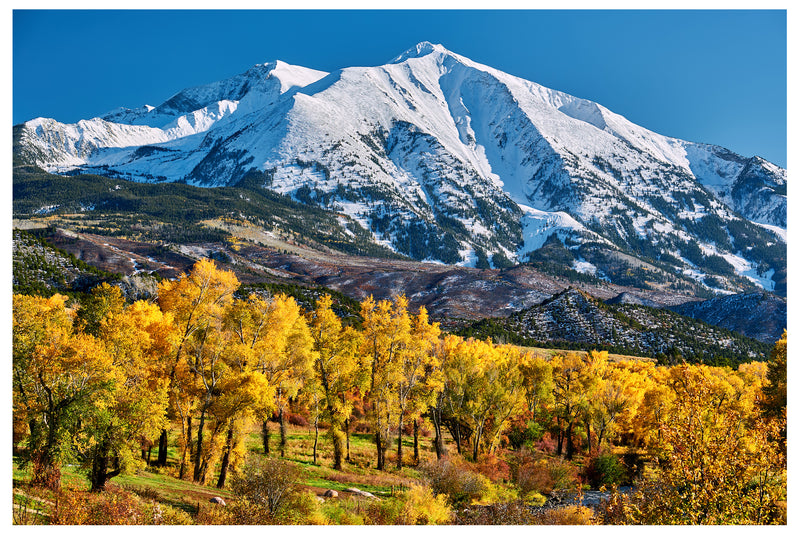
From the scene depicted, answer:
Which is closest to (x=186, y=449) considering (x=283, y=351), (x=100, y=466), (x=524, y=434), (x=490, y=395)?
(x=100, y=466)

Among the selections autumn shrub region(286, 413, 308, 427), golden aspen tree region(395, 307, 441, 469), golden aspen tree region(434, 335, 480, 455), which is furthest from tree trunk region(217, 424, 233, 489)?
autumn shrub region(286, 413, 308, 427)

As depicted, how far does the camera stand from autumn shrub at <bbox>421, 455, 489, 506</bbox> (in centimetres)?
3759

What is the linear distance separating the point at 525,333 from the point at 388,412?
127 meters

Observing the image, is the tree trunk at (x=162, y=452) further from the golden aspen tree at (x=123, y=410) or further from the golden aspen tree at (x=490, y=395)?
the golden aspen tree at (x=490, y=395)

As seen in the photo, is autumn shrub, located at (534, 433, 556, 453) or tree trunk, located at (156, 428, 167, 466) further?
autumn shrub, located at (534, 433, 556, 453)

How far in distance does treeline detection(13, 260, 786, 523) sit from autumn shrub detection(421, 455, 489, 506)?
223 inches

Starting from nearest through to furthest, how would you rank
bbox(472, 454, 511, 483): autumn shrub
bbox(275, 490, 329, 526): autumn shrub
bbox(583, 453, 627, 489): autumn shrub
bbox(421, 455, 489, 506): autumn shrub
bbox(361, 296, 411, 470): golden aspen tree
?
bbox(275, 490, 329, 526): autumn shrub → bbox(421, 455, 489, 506): autumn shrub → bbox(361, 296, 411, 470): golden aspen tree → bbox(472, 454, 511, 483): autumn shrub → bbox(583, 453, 627, 489): autumn shrub

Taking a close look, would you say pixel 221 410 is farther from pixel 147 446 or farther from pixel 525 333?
pixel 525 333

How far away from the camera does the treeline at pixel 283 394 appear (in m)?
18.3

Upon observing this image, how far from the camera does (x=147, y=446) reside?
125 feet

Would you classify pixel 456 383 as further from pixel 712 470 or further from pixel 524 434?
pixel 712 470

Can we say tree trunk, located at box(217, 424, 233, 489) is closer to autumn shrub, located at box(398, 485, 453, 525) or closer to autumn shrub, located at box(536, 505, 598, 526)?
autumn shrub, located at box(398, 485, 453, 525)

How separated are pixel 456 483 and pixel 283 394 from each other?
Result: 2147 centimetres

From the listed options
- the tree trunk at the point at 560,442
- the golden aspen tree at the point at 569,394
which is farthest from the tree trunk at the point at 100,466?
the tree trunk at the point at 560,442
